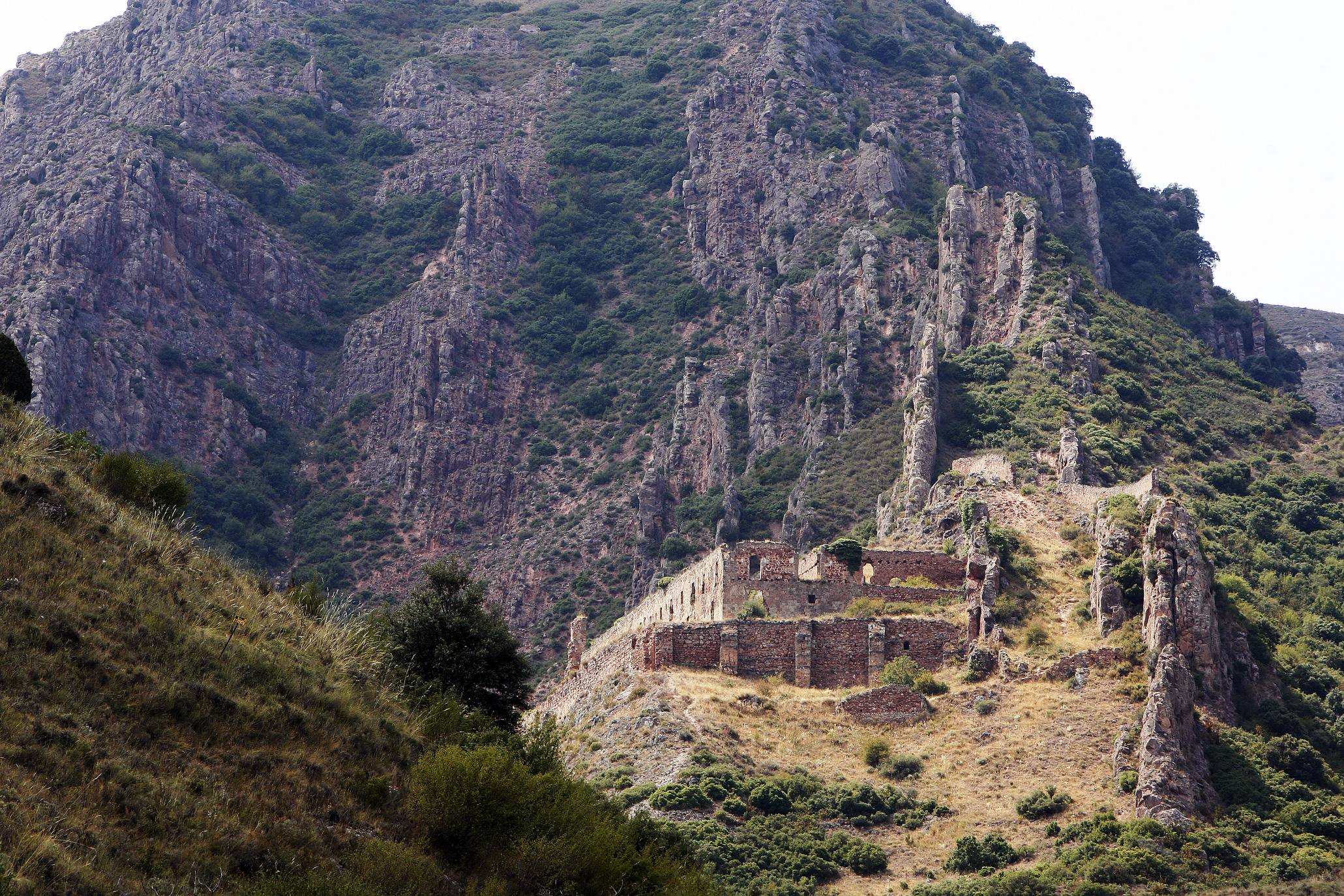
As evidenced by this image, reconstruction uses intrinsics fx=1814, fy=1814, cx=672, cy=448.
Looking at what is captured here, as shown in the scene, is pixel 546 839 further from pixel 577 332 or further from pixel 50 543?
pixel 577 332

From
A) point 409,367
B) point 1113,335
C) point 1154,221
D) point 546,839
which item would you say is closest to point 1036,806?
point 546,839

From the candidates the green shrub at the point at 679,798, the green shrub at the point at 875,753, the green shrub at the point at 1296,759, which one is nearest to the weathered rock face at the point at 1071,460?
the green shrub at the point at 1296,759

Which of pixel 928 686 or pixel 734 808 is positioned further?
pixel 928 686

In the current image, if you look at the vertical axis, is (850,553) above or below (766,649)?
above

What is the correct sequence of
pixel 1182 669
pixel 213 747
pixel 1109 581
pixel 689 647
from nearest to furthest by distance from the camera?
pixel 213 747 < pixel 1182 669 < pixel 1109 581 < pixel 689 647

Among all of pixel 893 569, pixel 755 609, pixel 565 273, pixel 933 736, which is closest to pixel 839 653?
pixel 755 609

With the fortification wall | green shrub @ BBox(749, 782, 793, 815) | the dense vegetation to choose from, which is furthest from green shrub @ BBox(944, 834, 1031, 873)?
the fortification wall

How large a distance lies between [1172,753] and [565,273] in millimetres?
102456

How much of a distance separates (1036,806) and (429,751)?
3672 centimetres

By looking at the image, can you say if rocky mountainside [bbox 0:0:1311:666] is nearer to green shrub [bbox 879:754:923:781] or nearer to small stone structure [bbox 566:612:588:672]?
small stone structure [bbox 566:612:588:672]

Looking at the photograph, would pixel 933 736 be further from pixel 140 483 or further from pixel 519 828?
pixel 140 483

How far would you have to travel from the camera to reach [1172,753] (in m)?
64.1

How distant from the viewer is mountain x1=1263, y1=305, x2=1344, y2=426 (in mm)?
153250

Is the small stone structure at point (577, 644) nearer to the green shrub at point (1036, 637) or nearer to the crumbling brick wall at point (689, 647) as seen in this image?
the crumbling brick wall at point (689, 647)
